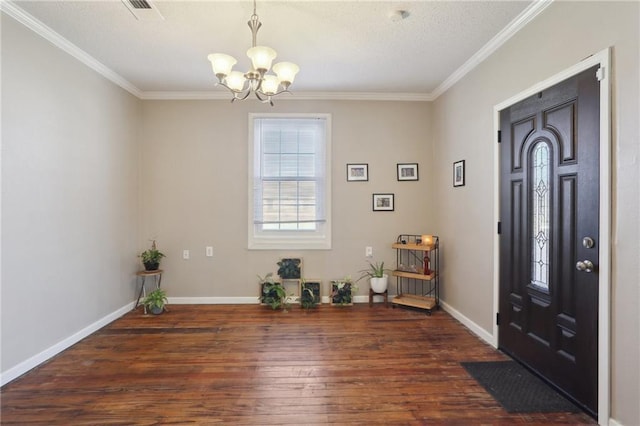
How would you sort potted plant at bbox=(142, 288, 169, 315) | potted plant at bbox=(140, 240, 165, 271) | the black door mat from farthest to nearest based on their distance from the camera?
potted plant at bbox=(140, 240, 165, 271) < potted plant at bbox=(142, 288, 169, 315) < the black door mat

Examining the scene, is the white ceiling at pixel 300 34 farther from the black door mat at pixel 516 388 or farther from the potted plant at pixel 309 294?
the black door mat at pixel 516 388

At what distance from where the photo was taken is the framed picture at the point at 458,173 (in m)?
3.21

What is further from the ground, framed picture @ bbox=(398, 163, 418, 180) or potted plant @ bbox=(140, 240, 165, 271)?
framed picture @ bbox=(398, 163, 418, 180)

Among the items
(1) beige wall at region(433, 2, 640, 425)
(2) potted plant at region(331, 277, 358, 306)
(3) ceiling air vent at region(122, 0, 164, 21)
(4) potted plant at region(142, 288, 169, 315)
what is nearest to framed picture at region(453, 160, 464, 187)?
(1) beige wall at region(433, 2, 640, 425)

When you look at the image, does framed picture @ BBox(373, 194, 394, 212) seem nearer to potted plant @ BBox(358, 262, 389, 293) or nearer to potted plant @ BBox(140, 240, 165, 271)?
potted plant @ BBox(358, 262, 389, 293)

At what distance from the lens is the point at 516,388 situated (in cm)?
210

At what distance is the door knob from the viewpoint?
1769 millimetres

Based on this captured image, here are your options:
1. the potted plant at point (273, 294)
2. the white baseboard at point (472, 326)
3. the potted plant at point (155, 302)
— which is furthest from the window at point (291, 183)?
the white baseboard at point (472, 326)

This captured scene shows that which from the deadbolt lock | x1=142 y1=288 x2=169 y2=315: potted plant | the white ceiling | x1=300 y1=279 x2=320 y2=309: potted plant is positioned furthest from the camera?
x1=300 y1=279 x2=320 y2=309: potted plant

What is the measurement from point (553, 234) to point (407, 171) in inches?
80.6

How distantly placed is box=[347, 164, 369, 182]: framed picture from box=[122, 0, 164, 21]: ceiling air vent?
2.42m

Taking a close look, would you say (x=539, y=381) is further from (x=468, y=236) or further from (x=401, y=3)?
(x=401, y=3)

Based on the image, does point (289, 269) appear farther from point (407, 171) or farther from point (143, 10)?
point (143, 10)

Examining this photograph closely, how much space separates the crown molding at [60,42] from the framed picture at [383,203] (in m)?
3.17
